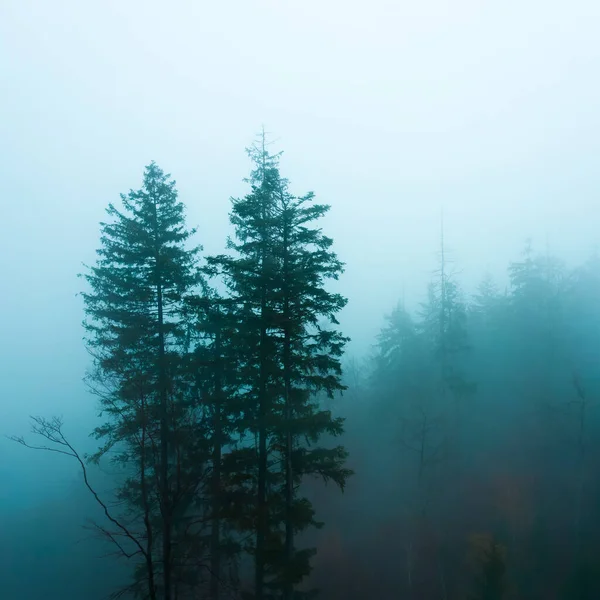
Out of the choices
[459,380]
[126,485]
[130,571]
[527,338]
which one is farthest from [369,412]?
[126,485]

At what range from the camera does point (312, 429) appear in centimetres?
1084

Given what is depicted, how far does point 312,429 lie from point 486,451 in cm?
2172

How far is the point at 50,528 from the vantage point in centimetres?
3316

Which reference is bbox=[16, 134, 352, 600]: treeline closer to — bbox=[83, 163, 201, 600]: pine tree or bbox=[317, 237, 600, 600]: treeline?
bbox=[83, 163, 201, 600]: pine tree

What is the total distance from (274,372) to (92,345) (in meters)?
5.81

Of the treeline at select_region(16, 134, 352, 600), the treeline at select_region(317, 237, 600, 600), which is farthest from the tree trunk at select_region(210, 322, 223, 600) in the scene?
the treeline at select_region(317, 237, 600, 600)

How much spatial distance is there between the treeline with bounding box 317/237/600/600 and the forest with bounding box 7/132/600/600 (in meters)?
0.13

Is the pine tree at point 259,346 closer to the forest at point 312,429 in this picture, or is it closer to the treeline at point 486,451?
the forest at point 312,429

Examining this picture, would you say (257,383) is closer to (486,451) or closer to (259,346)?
(259,346)

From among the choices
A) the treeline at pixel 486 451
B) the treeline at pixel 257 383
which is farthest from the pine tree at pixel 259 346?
the treeline at pixel 486 451

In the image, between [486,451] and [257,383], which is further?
[486,451]

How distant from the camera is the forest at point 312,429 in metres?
10.9

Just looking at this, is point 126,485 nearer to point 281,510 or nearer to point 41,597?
point 281,510

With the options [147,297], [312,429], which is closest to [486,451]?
[312,429]
